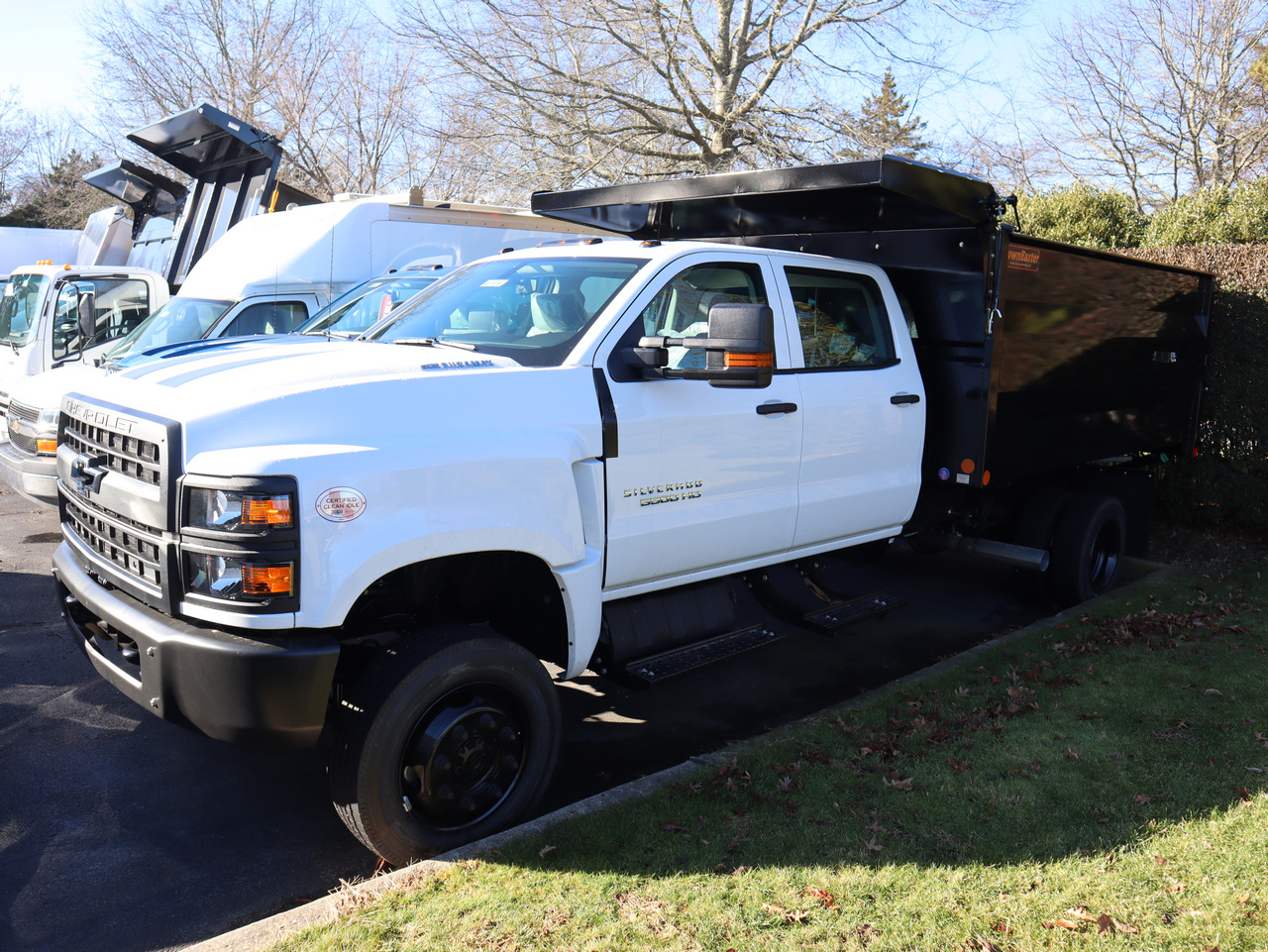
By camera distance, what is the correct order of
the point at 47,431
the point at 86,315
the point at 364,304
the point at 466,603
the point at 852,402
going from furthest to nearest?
the point at 86,315
the point at 364,304
the point at 47,431
the point at 852,402
the point at 466,603

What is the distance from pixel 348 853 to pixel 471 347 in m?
2.14

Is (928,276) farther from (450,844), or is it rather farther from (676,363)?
(450,844)

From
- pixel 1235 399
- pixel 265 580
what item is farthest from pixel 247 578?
pixel 1235 399

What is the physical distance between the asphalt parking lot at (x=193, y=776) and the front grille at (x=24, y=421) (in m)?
1.38

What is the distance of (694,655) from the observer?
472cm

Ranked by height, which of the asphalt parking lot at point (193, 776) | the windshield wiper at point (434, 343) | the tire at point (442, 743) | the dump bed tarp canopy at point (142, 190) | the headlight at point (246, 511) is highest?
the dump bed tarp canopy at point (142, 190)

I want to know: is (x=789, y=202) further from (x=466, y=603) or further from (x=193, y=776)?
(x=193, y=776)

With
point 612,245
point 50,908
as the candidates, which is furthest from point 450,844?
point 612,245

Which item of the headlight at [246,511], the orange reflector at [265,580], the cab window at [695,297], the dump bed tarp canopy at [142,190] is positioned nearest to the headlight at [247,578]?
the orange reflector at [265,580]

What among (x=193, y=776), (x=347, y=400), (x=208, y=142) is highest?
(x=208, y=142)

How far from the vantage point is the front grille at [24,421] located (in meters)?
7.91

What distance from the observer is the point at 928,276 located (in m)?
6.05

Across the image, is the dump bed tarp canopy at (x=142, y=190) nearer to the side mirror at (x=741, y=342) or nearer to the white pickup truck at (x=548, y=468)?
the white pickup truck at (x=548, y=468)

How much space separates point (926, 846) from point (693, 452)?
6.18 feet
